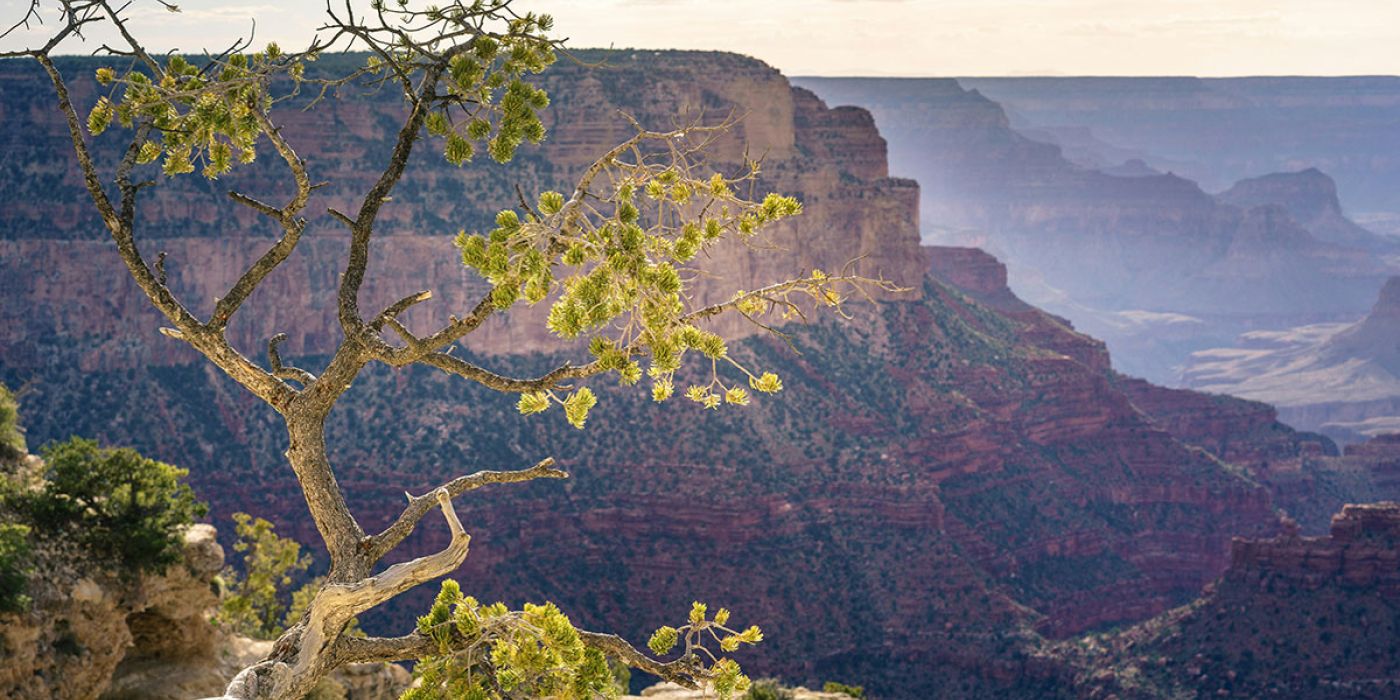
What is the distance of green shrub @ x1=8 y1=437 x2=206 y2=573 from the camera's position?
29562mm

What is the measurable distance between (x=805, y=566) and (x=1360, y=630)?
23831mm

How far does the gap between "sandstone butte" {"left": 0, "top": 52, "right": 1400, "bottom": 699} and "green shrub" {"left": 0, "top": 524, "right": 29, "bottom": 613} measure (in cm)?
3220

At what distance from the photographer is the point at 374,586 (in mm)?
11117

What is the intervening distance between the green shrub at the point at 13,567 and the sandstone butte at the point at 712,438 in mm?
32198

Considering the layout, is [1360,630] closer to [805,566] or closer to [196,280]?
[805,566]

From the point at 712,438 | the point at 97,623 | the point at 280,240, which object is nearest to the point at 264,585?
the point at 97,623

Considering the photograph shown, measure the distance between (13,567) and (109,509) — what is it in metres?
2.96

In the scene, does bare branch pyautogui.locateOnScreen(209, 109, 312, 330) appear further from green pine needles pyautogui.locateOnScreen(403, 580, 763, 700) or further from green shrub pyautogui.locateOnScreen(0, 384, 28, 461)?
green shrub pyautogui.locateOnScreen(0, 384, 28, 461)

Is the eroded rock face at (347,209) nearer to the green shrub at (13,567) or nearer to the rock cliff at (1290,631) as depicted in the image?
the rock cliff at (1290,631)

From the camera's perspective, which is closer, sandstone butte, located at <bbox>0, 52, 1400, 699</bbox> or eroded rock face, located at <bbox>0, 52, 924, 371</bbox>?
sandstone butte, located at <bbox>0, 52, 1400, 699</bbox>

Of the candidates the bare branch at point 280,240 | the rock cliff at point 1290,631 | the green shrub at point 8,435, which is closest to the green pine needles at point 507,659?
the bare branch at point 280,240

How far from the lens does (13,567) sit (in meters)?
27.0

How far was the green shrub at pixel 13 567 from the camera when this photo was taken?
26453 mm

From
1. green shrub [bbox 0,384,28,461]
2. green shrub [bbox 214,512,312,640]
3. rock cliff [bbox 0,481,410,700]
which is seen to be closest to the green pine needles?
rock cliff [bbox 0,481,410,700]
